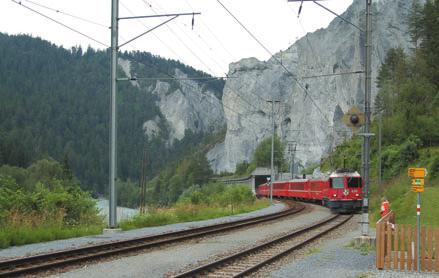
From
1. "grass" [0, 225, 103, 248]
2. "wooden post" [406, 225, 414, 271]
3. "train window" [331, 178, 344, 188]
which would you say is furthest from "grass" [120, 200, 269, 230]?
"wooden post" [406, 225, 414, 271]

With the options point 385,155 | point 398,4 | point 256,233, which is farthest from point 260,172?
point 256,233

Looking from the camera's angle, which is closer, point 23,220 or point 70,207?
point 23,220

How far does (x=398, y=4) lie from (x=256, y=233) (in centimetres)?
9679

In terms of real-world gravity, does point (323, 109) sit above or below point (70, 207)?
above

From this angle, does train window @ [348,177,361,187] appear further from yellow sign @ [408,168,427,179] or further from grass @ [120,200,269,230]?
yellow sign @ [408,168,427,179]

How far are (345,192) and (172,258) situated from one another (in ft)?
98.4

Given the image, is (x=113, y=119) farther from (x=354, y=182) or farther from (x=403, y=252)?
(x=354, y=182)

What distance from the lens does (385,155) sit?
6059 cm

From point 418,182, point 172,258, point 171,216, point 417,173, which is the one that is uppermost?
point 417,173

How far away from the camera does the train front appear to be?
43969mm

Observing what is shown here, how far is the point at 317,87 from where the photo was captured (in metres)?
124

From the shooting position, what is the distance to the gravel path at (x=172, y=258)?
43.8 ft

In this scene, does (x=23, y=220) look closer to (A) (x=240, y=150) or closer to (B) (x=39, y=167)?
(B) (x=39, y=167)

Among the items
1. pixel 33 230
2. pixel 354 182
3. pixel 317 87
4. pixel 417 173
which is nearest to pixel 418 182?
pixel 417 173
